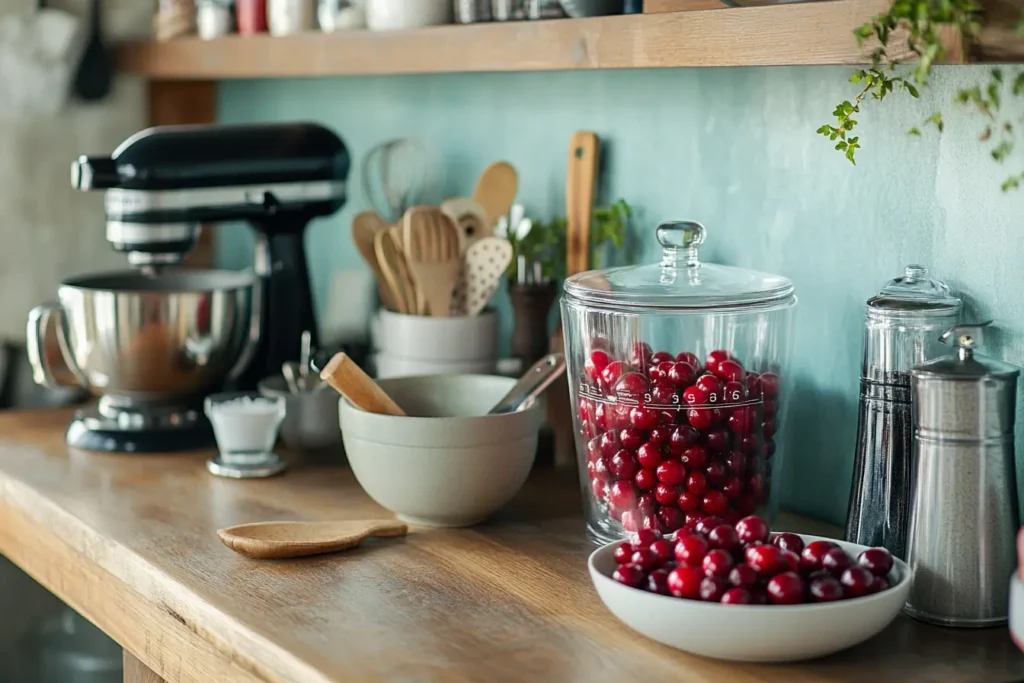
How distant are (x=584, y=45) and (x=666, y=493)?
0.42 m

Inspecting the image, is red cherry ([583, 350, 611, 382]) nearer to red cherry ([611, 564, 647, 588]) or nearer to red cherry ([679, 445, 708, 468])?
red cherry ([679, 445, 708, 468])

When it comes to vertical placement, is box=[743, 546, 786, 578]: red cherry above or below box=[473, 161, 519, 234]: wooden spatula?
below

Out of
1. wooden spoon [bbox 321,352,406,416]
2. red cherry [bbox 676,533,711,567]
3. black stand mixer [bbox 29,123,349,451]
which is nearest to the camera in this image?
red cherry [bbox 676,533,711,567]

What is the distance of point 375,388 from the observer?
4.39 feet

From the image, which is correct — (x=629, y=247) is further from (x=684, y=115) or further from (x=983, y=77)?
(x=983, y=77)

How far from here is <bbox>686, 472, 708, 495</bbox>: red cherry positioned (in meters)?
1.17

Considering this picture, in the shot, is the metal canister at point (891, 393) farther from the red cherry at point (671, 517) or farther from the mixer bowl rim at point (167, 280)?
the mixer bowl rim at point (167, 280)

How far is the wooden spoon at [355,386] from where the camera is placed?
4.29ft

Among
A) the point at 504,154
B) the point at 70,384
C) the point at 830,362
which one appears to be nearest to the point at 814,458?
the point at 830,362

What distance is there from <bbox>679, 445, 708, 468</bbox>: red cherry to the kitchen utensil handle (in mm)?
846

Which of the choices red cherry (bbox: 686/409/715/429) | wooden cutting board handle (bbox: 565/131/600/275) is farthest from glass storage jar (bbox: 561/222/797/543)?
wooden cutting board handle (bbox: 565/131/600/275)

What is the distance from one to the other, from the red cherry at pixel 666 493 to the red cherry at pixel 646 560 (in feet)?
0.54

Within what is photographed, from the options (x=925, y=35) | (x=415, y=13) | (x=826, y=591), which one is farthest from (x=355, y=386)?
(x=925, y=35)

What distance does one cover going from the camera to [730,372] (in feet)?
3.90
